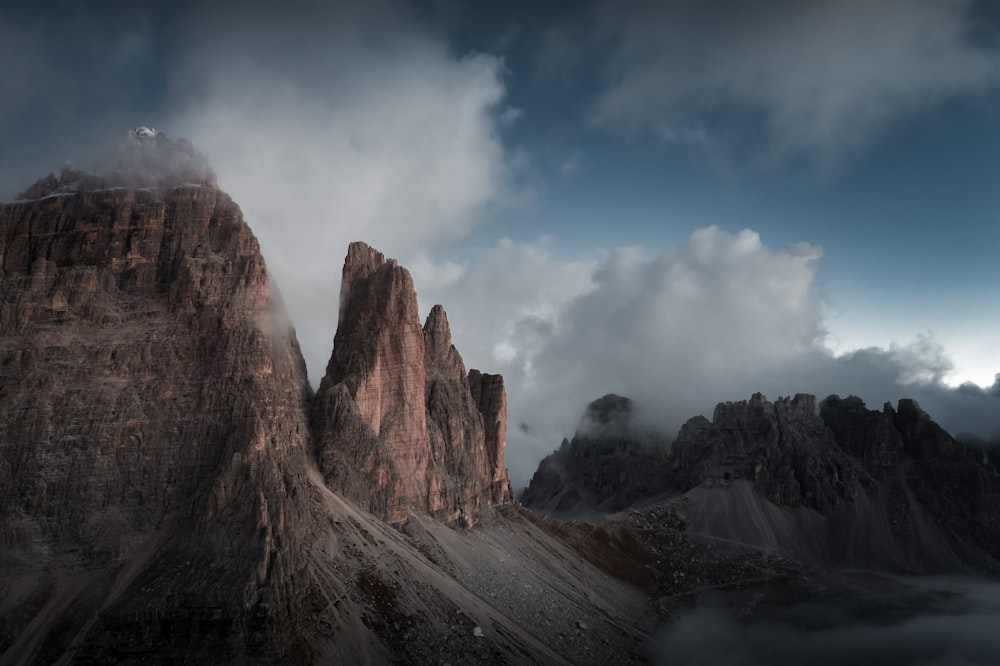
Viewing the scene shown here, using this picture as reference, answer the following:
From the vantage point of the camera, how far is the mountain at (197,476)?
2778 inches

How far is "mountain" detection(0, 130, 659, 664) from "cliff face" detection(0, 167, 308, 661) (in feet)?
0.69

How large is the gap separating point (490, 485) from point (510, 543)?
58.6 feet

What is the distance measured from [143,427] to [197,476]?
8.23 m

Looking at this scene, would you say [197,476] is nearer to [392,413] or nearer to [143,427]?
[143,427]

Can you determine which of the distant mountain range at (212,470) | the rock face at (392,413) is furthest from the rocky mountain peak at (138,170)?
the rock face at (392,413)

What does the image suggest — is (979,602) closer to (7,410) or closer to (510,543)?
(510,543)

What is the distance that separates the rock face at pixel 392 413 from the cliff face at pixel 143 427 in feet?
42.1

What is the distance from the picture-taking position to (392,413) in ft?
390

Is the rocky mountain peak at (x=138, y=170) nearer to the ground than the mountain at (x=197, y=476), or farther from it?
farther from it

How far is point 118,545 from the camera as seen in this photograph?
246 feet

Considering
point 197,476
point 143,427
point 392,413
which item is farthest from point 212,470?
point 392,413

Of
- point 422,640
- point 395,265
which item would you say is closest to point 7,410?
point 422,640

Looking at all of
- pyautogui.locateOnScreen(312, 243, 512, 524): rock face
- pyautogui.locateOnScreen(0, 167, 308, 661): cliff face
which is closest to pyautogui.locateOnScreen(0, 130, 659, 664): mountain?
pyautogui.locateOnScreen(0, 167, 308, 661): cliff face

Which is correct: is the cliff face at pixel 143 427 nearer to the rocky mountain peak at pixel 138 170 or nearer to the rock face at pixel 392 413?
the rocky mountain peak at pixel 138 170
